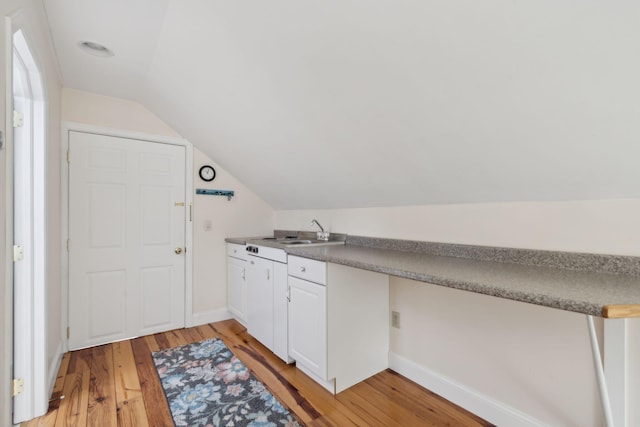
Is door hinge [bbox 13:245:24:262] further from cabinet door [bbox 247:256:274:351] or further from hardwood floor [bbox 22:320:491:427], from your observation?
cabinet door [bbox 247:256:274:351]

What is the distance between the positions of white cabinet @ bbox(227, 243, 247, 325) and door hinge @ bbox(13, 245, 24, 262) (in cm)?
157

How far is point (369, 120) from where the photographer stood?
5.23ft

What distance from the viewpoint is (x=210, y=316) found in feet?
10.5

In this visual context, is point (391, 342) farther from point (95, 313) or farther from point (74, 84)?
point (74, 84)

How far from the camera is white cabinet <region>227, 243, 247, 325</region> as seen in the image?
2.92 metres

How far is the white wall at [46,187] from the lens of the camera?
1141mm

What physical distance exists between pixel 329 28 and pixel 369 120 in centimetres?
50

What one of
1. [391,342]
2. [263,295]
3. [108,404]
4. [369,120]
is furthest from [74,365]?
[369,120]

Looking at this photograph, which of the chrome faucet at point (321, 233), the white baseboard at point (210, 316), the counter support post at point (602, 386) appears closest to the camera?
the counter support post at point (602, 386)

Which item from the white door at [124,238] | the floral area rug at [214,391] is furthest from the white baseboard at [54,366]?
the floral area rug at [214,391]

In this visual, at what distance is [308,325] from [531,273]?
52.9 inches

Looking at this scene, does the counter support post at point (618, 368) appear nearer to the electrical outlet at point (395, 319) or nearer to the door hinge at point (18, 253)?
the electrical outlet at point (395, 319)

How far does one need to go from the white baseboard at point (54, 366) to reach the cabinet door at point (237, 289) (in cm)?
141

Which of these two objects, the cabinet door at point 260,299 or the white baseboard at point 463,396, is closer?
the white baseboard at point 463,396
